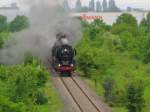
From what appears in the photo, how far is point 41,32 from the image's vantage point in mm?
62875

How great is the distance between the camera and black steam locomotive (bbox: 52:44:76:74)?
52250 millimetres

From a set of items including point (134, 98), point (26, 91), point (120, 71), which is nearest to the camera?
point (26, 91)

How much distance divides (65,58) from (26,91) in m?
20.1

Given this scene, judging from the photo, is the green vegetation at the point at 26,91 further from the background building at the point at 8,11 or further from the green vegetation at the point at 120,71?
the background building at the point at 8,11

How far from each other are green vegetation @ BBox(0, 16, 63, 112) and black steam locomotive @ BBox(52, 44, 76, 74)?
2.97 meters

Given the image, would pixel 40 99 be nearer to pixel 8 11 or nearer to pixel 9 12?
pixel 9 12

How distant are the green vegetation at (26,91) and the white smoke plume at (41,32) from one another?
7072 millimetres

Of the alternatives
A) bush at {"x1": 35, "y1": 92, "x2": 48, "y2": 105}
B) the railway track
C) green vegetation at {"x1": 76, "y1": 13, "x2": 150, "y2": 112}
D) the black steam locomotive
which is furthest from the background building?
bush at {"x1": 35, "y1": 92, "x2": 48, "y2": 105}

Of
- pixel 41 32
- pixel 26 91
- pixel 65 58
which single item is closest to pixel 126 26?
pixel 41 32

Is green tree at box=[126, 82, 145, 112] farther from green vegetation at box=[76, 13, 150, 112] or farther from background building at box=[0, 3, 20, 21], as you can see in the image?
background building at box=[0, 3, 20, 21]

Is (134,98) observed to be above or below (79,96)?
above

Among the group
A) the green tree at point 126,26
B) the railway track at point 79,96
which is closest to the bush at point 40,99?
the railway track at point 79,96

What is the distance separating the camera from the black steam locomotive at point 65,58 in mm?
52250

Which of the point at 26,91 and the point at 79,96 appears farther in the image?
the point at 79,96
